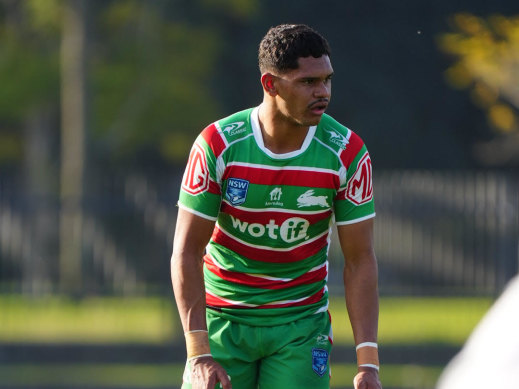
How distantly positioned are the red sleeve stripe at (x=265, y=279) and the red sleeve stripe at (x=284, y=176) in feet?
1.43

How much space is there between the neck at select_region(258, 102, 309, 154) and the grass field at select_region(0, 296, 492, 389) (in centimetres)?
771

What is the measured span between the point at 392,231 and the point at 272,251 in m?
8.86

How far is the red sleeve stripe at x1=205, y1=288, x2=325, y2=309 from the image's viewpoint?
537cm

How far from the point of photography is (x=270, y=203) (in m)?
5.20

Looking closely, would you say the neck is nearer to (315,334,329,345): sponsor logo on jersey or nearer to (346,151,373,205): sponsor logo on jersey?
(346,151,373,205): sponsor logo on jersey

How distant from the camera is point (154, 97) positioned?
2355 cm

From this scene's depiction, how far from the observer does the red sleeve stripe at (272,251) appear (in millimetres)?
5320

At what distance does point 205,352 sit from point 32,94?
1843 centimetres

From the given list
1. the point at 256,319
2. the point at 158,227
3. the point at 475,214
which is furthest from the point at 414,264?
the point at 256,319

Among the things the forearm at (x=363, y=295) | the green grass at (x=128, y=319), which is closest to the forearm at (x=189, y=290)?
the forearm at (x=363, y=295)

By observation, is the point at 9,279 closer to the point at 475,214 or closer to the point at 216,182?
the point at 475,214

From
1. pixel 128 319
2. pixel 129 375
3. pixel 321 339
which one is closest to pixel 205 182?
pixel 321 339

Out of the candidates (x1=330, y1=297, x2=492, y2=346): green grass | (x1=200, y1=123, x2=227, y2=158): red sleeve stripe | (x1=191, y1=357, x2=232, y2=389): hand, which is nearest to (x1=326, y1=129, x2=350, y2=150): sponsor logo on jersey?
(x1=200, y1=123, x2=227, y2=158): red sleeve stripe

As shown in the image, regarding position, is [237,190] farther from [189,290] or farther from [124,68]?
[124,68]
